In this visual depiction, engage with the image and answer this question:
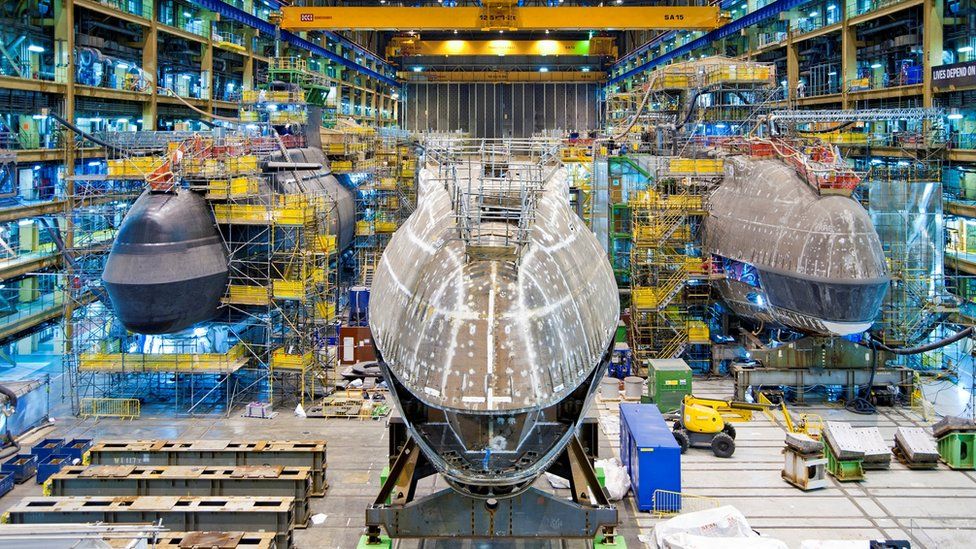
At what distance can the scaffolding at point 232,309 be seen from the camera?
1047 inches

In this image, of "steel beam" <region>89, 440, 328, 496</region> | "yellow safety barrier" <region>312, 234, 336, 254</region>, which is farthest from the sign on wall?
"steel beam" <region>89, 440, 328, 496</region>

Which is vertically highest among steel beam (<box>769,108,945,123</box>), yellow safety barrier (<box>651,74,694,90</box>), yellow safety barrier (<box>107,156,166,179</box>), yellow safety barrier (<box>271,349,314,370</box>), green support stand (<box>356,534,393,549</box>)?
yellow safety barrier (<box>651,74,694,90</box>)

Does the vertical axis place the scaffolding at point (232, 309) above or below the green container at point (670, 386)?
above

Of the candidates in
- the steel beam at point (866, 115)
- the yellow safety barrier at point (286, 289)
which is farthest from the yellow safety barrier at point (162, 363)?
the steel beam at point (866, 115)

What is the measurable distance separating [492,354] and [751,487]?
12.8 m

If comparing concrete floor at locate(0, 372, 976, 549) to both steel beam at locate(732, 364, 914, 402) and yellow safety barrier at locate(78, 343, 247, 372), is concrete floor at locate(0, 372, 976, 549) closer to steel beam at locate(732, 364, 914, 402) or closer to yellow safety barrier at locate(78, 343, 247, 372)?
steel beam at locate(732, 364, 914, 402)

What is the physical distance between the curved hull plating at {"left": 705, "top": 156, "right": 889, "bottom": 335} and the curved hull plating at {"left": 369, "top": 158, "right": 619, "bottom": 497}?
13.7m

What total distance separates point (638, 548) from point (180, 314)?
1628 centimetres

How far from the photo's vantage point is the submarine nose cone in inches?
989

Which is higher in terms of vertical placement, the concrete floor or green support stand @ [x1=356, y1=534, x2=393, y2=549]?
green support stand @ [x1=356, y1=534, x2=393, y2=549]

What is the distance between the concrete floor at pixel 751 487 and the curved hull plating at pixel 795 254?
3627 mm

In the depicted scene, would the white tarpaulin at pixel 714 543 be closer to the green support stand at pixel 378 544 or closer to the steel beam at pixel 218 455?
the green support stand at pixel 378 544

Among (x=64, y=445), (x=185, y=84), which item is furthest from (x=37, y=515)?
(x=185, y=84)

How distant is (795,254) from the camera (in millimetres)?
25406
